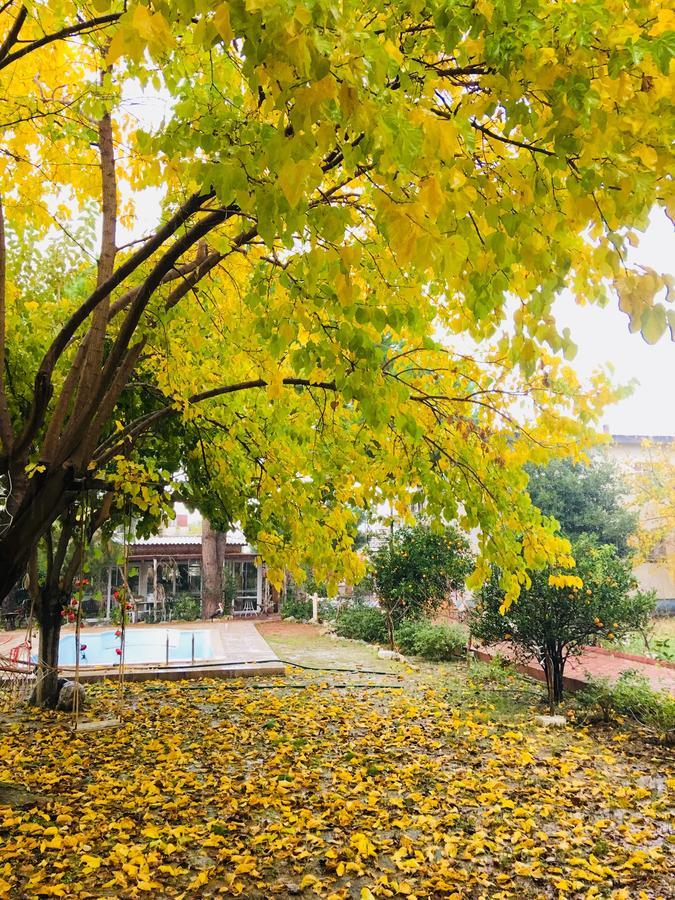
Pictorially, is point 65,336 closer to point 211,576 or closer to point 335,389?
point 335,389

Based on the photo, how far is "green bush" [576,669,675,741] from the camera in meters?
6.46

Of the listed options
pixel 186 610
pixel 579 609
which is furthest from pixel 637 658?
pixel 186 610

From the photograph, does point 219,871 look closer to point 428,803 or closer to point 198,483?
point 428,803

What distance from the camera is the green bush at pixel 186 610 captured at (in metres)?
20.5

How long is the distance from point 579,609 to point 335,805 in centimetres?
423

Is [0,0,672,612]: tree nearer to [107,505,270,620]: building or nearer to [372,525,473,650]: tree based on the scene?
[372,525,473,650]: tree

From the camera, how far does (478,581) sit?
4.21 m

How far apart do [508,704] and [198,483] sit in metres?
4.56

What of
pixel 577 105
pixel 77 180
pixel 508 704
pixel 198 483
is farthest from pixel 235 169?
pixel 508 704

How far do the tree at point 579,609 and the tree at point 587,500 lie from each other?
28.2ft

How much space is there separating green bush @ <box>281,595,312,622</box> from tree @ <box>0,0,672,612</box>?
13.2 metres

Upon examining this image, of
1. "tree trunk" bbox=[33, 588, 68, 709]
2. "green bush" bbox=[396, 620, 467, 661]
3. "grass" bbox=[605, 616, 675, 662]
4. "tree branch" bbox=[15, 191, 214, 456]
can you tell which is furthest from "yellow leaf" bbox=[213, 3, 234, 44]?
"green bush" bbox=[396, 620, 467, 661]

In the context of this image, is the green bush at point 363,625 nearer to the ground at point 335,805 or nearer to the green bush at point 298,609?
the green bush at point 298,609

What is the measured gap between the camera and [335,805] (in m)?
4.37
